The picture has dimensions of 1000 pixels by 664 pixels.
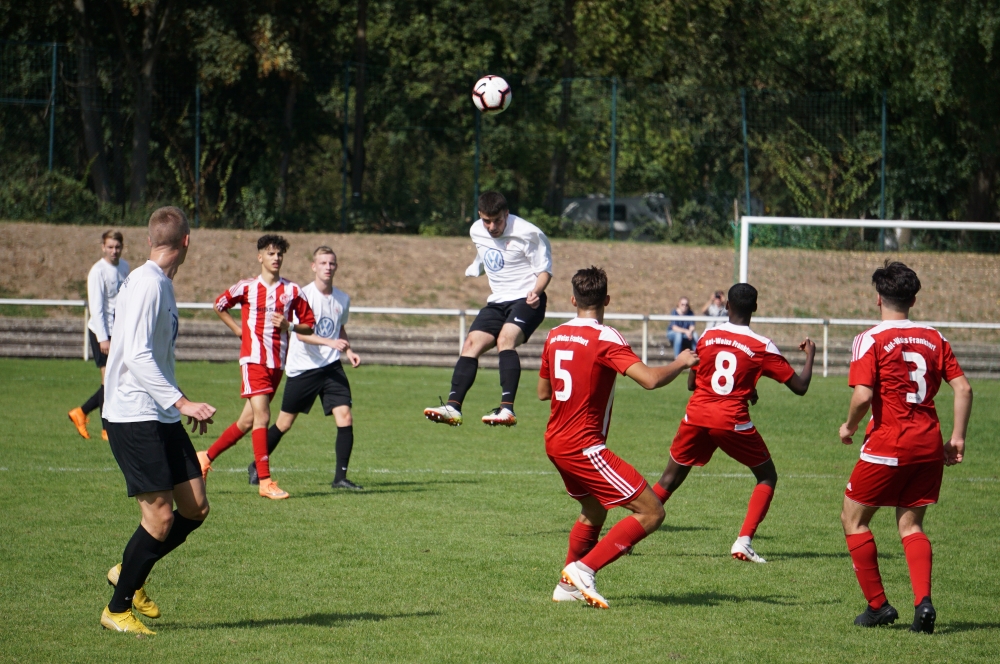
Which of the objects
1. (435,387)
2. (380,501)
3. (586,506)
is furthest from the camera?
(435,387)

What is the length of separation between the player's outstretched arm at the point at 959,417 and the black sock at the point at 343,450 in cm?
554

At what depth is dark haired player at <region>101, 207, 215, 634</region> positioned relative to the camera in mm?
5105

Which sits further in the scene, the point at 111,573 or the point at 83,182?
the point at 83,182

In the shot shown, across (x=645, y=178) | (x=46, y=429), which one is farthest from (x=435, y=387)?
(x=645, y=178)

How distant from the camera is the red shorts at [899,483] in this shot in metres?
5.67

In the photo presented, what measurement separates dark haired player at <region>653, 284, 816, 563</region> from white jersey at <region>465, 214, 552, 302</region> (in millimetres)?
2370

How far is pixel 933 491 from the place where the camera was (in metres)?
5.75

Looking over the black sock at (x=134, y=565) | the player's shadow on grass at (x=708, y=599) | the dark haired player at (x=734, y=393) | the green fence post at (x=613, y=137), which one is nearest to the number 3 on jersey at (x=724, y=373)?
A: the dark haired player at (x=734, y=393)

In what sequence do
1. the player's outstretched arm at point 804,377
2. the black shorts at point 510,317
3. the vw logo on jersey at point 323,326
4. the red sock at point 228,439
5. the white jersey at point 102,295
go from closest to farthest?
the player's outstretched arm at point 804,377 → the black shorts at point 510,317 → the red sock at point 228,439 → the vw logo on jersey at point 323,326 → the white jersey at point 102,295

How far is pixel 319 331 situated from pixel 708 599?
16.9 feet

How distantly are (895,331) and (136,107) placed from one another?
25171 mm

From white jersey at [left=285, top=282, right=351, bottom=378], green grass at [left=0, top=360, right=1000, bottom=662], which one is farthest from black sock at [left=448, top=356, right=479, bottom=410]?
white jersey at [left=285, top=282, right=351, bottom=378]

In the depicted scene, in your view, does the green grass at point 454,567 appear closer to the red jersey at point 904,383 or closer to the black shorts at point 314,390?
the black shorts at point 314,390

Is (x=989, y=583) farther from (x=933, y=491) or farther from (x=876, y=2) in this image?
(x=876, y=2)
